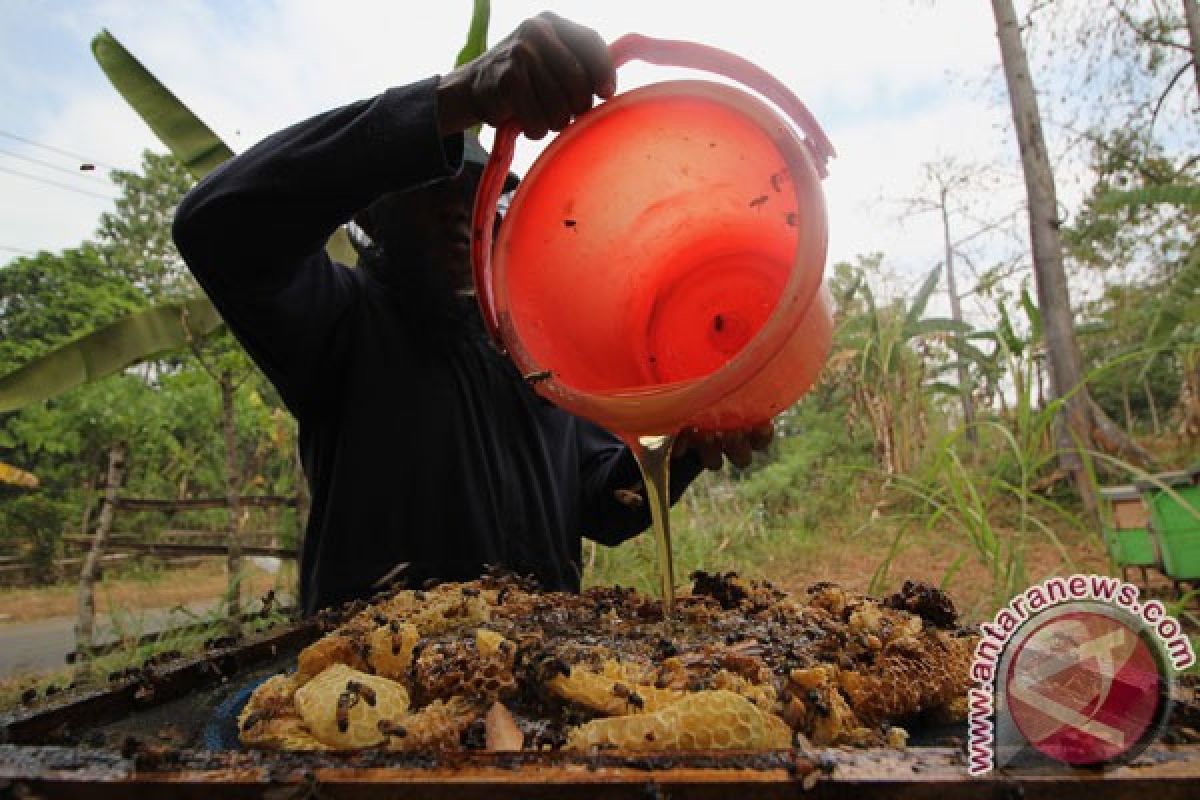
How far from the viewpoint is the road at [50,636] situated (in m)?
6.54

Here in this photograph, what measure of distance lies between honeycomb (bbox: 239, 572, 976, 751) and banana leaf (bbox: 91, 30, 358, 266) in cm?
356

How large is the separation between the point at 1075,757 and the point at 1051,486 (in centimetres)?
860

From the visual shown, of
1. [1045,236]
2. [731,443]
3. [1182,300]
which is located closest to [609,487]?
[731,443]

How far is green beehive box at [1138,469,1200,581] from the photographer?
4.92 meters

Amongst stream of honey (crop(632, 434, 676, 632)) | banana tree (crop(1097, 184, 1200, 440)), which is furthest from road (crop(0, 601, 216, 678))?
banana tree (crop(1097, 184, 1200, 440))

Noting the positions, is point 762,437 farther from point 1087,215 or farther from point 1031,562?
point 1087,215

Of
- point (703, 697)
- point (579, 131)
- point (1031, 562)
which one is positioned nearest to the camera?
point (703, 697)

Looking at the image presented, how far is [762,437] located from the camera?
1.73 metres

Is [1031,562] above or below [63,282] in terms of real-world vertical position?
below

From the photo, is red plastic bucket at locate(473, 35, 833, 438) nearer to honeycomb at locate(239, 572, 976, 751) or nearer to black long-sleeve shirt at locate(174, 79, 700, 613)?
black long-sleeve shirt at locate(174, 79, 700, 613)

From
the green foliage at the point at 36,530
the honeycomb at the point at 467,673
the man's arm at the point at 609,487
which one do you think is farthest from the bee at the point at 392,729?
the green foliage at the point at 36,530

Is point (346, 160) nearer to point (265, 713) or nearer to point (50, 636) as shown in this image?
point (265, 713)

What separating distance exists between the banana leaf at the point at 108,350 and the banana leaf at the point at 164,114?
33.7 inches

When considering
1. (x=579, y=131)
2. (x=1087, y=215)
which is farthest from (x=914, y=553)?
(x=1087, y=215)
